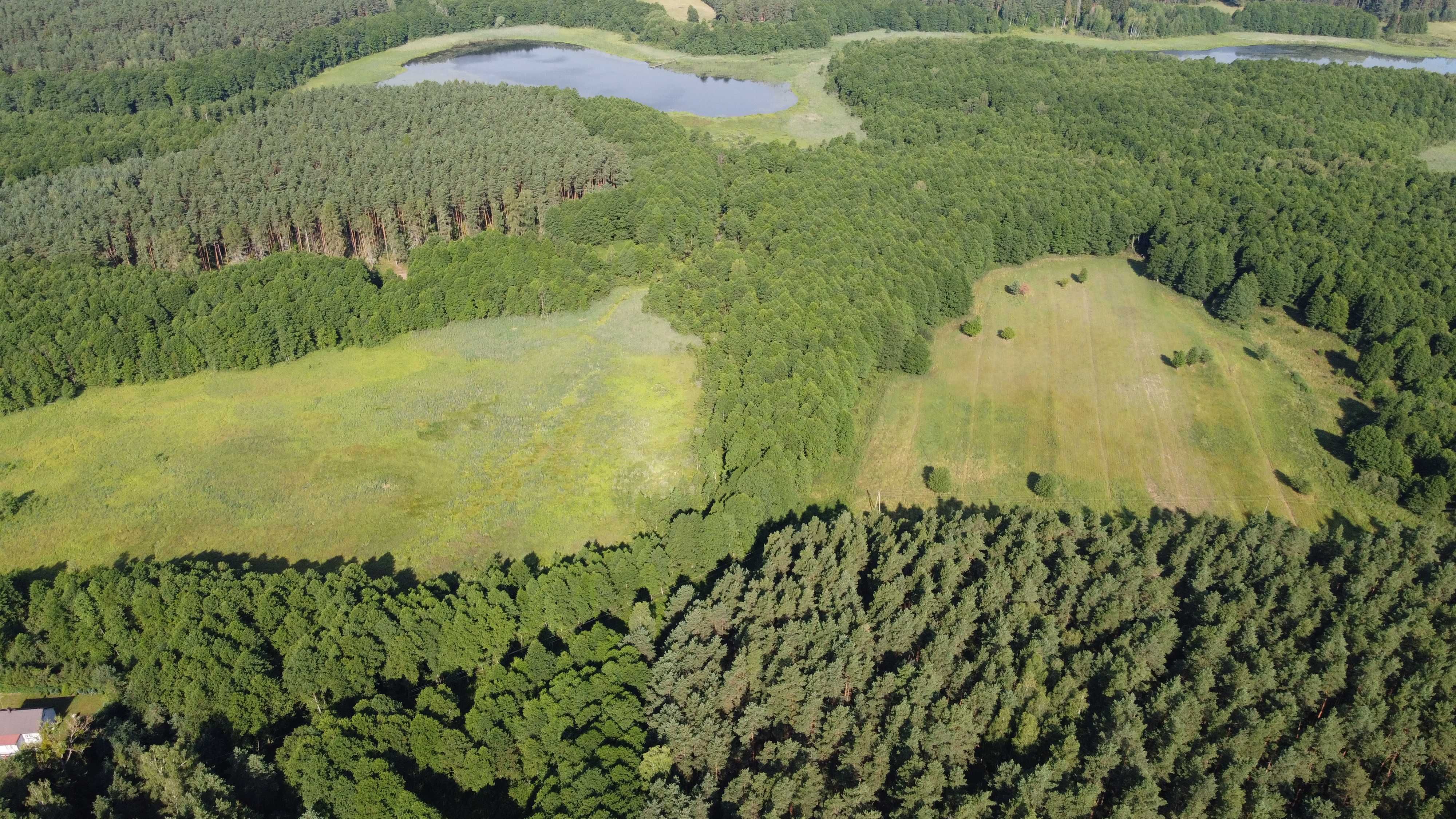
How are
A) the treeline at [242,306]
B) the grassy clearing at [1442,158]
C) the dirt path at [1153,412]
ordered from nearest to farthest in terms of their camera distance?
the dirt path at [1153,412] < the treeline at [242,306] < the grassy clearing at [1442,158]

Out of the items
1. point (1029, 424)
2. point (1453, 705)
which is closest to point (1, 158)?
point (1029, 424)

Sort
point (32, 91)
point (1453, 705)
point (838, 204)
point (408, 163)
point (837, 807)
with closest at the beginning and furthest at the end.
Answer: point (837, 807) → point (1453, 705) → point (838, 204) → point (408, 163) → point (32, 91)

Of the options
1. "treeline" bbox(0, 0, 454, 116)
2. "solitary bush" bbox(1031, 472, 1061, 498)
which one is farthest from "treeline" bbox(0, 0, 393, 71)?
"solitary bush" bbox(1031, 472, 1061, 498)

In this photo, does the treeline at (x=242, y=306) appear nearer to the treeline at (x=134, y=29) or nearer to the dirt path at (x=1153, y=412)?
the dirt path at (x=1153, y=412)

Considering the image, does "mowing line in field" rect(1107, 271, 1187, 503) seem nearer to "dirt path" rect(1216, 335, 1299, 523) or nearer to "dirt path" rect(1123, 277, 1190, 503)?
"dirt path" rect(1123, 277, 1190, 503)

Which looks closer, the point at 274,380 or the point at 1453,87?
the point at 274,380

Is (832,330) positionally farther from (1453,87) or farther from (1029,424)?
(1453,87)

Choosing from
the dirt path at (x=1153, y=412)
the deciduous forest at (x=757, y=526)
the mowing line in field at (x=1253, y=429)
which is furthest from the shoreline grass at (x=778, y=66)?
the mowing line in field at (x=1253, y=429)
